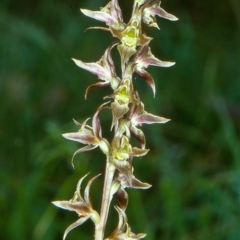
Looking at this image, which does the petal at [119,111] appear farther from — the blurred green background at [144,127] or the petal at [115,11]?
the blurred green background at [144,127]

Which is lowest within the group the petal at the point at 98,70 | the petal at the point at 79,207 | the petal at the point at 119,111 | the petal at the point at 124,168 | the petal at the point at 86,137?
the petal at the point at 79,207

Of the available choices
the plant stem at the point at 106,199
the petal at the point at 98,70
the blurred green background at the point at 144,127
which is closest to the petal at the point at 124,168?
the plant stem at the point at 106,199

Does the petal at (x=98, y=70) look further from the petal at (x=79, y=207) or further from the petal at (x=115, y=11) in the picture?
the petal at (x=79, y=207)

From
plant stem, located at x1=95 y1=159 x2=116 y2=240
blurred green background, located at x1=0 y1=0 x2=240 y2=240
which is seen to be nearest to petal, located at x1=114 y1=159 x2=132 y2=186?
plant stem, located at x1=95 y1=159 x2=116 y2=240

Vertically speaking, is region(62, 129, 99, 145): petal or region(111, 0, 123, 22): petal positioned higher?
region(111, 0, 123, 22): petal

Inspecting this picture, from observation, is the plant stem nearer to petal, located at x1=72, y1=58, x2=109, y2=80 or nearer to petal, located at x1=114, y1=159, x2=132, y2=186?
petal, located at x1=114, y1=159, x2=132, y2=186

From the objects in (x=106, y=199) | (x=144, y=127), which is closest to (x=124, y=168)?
(x=106, y=199)

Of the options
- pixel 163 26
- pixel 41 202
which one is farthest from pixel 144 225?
pixel 163 26

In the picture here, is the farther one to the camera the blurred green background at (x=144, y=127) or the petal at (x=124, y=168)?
the blurred green background at (x=144, y=127)

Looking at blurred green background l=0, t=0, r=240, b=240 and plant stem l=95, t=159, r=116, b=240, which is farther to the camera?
blurred green background l=0, t=0, r=240, b=240

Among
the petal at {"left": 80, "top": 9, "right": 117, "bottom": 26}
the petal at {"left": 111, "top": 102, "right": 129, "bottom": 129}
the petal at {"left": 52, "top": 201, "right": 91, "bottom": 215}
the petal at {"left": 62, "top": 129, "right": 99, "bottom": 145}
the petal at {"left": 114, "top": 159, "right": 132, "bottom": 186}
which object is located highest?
the petal at {"left": 80, "top": 9, "right": 117, "bottom": 26}

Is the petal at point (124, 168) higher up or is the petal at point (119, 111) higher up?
the petal at point (119, 111)
